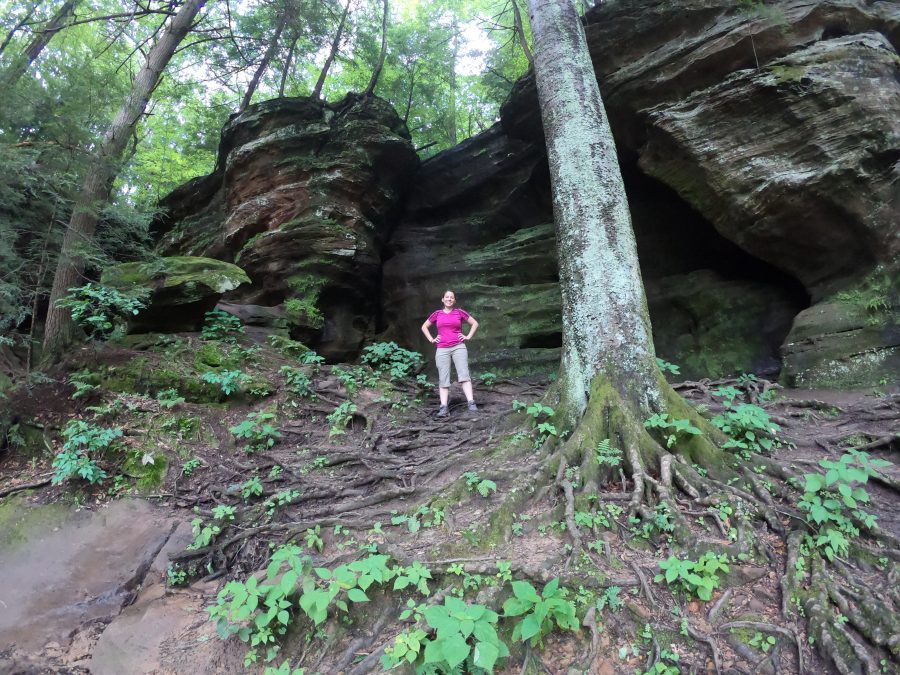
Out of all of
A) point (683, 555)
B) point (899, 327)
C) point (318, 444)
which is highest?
point (899, 327)

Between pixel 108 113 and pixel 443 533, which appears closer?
pixel 443 533

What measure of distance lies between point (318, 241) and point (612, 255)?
7.88 metres

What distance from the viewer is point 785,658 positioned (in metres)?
2.32

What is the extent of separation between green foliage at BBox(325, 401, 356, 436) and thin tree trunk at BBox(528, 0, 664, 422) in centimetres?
317

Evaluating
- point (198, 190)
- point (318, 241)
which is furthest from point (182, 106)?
point (318, 241)

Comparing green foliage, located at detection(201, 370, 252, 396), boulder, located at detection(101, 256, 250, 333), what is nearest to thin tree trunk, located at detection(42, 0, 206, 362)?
boulder, located at detection(101, 256, 250, 333)

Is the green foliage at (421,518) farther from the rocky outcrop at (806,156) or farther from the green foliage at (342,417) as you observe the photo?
the rocky outcrop at (806,156)

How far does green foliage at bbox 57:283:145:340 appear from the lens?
6.17 metres

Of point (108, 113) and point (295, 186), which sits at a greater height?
point (295, 186)

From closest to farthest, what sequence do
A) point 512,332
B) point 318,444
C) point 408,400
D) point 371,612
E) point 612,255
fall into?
point 371,612 < point 612,255 < point 318,444 < point 408,400 < point 512,332

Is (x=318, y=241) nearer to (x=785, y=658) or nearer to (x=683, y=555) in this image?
(x=683, y=555)

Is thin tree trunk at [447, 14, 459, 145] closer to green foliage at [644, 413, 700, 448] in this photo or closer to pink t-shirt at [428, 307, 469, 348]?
pink t-shirt at [428, 307, 469, 348]

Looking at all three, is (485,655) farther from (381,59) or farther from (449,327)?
(381,59)

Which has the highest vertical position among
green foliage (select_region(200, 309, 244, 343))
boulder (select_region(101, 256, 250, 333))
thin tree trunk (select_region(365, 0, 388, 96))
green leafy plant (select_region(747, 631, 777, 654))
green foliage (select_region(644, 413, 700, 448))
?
thin tree trunk (select_region(365, 0, 388, 96))
